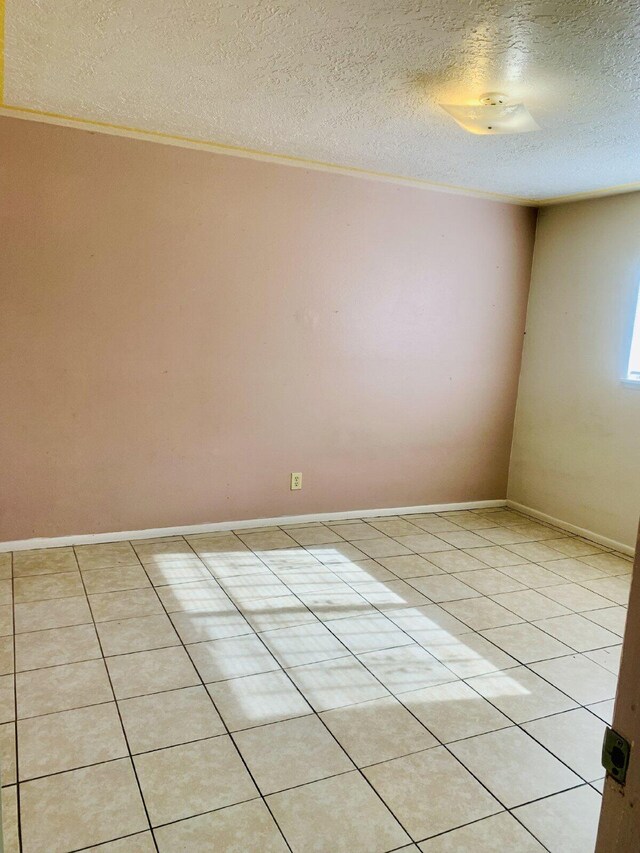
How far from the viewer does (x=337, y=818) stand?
1684 millimetres

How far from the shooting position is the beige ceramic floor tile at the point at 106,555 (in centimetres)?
329

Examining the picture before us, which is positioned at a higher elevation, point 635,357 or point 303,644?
point 635,357

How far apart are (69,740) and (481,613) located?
6.07ft

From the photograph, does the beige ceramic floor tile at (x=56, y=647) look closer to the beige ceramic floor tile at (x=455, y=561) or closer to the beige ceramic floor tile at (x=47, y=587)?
the beige ceramic floor tile at (x=47, y=587)

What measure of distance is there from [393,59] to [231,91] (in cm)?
76

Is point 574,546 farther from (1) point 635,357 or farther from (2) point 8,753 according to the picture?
(2) point 8,753

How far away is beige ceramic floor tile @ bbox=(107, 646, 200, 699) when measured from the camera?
7.31 feet

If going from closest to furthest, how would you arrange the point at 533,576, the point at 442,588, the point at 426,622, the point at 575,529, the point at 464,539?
the point at 426,622 < the point at 442,588 < the point at 533,576 < the point at 464,539 < the point at 575,529

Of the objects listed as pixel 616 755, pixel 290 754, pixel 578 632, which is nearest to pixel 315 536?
pixel 578 632

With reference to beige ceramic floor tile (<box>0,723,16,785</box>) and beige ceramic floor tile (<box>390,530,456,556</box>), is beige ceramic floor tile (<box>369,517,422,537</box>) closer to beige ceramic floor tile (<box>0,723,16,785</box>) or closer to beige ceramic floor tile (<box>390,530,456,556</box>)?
beige ceramic floor tile (<box>390,530,456,556</box>)

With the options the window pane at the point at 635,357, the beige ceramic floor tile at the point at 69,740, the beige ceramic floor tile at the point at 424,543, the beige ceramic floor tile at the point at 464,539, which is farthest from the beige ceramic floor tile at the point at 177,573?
the window pane at the point at 635,357

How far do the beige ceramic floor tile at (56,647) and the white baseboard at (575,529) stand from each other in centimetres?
306

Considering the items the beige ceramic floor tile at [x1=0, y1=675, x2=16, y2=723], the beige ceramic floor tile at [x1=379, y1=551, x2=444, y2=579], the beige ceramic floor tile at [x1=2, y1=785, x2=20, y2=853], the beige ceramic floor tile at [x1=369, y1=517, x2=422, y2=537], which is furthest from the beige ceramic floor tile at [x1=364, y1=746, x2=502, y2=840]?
the beige ceramic floor tile at [x1=369, y1=517, x2=422, y2=537]

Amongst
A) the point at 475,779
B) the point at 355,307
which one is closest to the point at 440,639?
the point at 475,779
